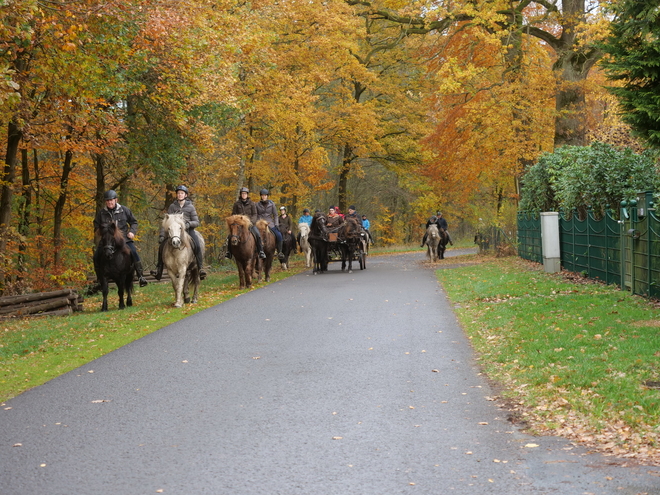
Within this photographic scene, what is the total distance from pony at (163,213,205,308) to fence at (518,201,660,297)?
9128 millimetres

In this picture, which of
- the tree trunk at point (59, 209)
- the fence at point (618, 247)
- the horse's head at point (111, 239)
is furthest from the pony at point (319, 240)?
the horse's head at point (111, 239)

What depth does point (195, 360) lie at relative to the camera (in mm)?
9992

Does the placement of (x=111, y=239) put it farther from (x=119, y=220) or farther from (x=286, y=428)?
(x=286, y=428)

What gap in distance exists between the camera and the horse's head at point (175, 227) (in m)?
16.6

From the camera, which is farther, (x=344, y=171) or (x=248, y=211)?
(x=344, y=171)

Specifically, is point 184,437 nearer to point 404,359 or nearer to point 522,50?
point 404,359

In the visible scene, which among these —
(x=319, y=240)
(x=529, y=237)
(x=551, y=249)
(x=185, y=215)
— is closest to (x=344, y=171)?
(x=319, y=240)

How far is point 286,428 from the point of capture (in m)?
6.58

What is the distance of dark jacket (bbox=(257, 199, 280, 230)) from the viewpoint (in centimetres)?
2367

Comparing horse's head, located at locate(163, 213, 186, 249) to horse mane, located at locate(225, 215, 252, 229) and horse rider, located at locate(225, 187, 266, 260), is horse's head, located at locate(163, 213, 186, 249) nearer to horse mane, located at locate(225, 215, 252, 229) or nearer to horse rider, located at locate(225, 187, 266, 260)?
horse mane, located at locate(225, 215, 252, 229)

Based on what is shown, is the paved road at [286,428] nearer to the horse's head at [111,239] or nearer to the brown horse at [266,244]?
→ the horse's head at [111,239]

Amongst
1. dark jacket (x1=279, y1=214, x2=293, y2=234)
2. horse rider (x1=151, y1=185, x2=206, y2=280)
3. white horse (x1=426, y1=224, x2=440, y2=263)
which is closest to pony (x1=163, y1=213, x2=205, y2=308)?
horse rider (x1=151, y1=185, x2=206, y2=280)

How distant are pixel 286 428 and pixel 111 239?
11114mm

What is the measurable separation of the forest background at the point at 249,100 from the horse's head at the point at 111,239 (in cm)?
243
